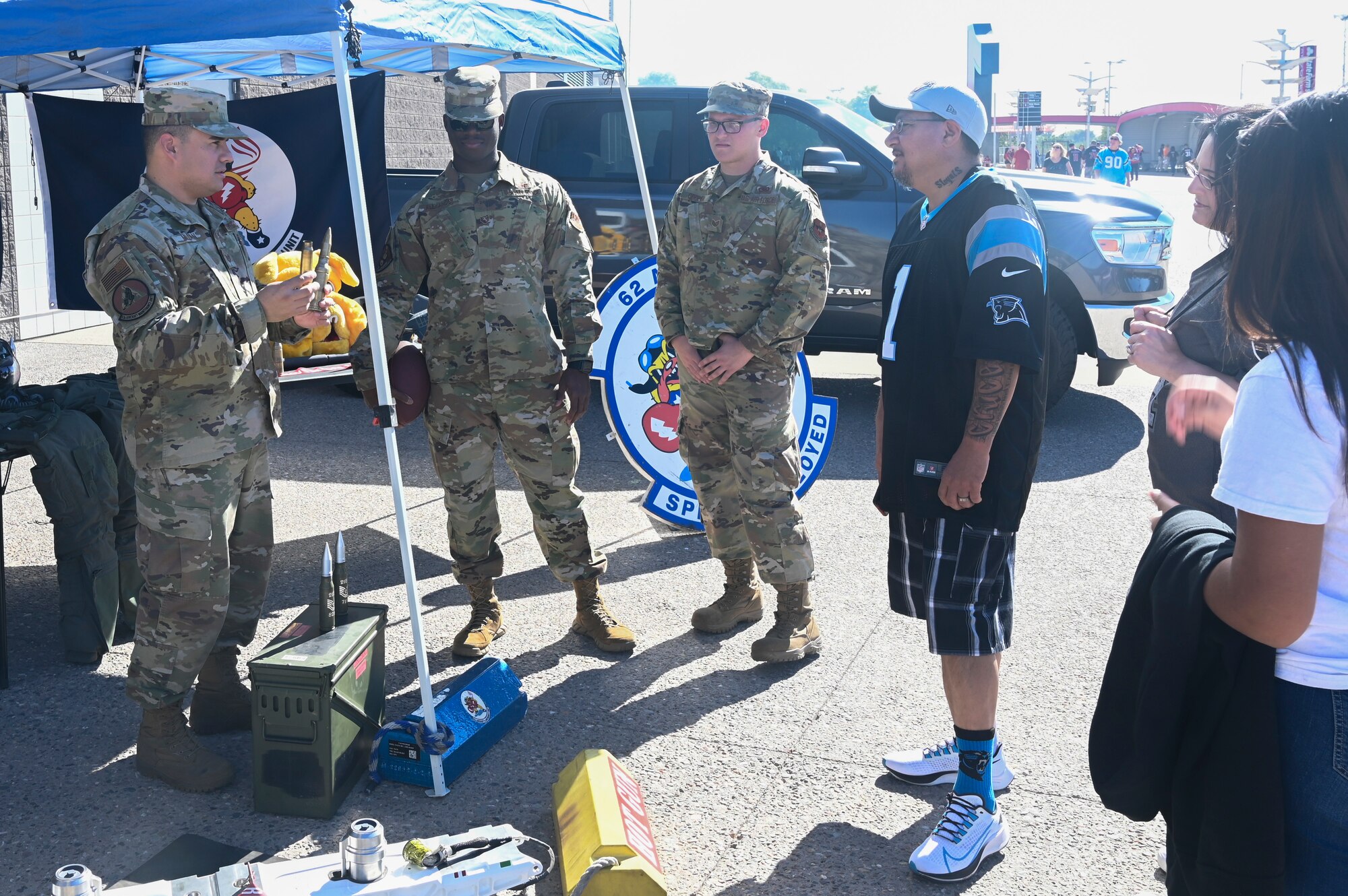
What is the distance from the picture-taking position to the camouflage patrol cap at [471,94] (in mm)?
3988

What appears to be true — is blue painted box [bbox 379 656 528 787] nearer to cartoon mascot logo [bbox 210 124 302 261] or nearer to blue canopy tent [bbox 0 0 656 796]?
blue canopy tent [bbox 0 0 656 796]

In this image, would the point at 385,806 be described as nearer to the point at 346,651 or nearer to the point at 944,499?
the point at 346,651

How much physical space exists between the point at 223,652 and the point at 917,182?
8.71ft

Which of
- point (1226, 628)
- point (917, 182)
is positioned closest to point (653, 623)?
point (917, 182)

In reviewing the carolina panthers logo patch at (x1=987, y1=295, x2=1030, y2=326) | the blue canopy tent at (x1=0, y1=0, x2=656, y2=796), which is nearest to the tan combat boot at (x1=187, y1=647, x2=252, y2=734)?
the blue canopy tent at (x1=0, y1=0, x2=656, y2=796)

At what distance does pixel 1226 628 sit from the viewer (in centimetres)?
178

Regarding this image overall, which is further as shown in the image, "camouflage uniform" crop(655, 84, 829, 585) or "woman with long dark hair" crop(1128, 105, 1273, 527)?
"camouflage uniform" crop(655, 84, 829, 585)

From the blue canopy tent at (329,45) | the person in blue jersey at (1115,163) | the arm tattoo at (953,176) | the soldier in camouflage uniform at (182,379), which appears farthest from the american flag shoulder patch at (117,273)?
the person in blue jersey at (1115,163)

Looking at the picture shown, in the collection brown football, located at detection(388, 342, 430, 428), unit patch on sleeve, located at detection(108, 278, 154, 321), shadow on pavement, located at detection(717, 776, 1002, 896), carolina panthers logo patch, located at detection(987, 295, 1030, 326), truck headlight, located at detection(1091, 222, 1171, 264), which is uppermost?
unit patch on sleeve, located at detection(108, 278, 154, 321)

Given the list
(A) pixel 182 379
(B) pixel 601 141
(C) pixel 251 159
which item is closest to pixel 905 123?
(A) pixel 182 379

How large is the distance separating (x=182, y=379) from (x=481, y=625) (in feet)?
5.27

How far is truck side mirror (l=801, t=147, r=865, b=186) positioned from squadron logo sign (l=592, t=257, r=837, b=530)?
7.42 feet

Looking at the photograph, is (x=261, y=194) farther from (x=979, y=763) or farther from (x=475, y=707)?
(x=979, y=763)

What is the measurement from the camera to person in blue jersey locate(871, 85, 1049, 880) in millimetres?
2865
